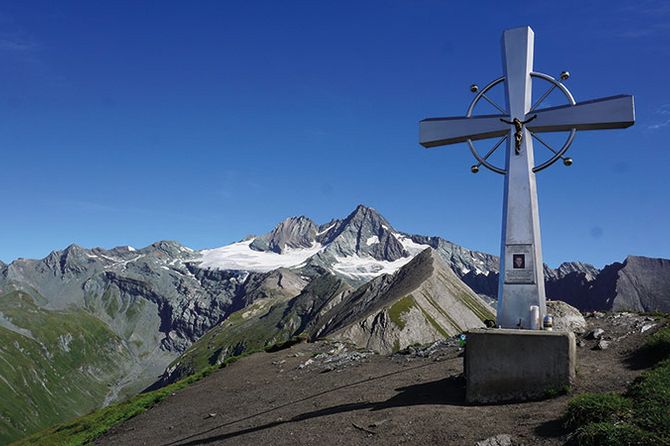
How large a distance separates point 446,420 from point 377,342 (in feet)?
360

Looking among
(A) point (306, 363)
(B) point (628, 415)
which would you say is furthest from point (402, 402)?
(A) point (306, 363)

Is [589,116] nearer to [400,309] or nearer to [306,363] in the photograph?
[306,363]

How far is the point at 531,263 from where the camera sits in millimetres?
19344

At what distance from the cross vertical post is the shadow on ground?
3.32 meters

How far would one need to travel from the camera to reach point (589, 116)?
18.9m

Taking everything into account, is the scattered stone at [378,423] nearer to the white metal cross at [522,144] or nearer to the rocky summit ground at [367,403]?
the rocky summit ground at [367,403]

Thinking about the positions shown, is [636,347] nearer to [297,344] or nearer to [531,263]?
[531,263]

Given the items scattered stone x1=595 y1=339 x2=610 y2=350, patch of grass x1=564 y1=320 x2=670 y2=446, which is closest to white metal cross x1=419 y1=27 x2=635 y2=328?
patch of grass x1=564 y1=320 x2=670 y2=446

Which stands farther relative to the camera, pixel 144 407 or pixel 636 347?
pixel 144 407

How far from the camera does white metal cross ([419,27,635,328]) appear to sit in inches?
743

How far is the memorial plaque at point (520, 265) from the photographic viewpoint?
19.4m

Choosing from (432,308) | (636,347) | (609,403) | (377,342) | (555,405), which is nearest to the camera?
(609,403)

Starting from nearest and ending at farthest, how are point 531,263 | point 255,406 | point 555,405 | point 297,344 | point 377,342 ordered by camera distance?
point 555,405 < point 531,263 < point 255,406 < point 297,344 < point 377,342

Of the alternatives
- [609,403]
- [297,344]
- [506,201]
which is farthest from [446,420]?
[297,344]
